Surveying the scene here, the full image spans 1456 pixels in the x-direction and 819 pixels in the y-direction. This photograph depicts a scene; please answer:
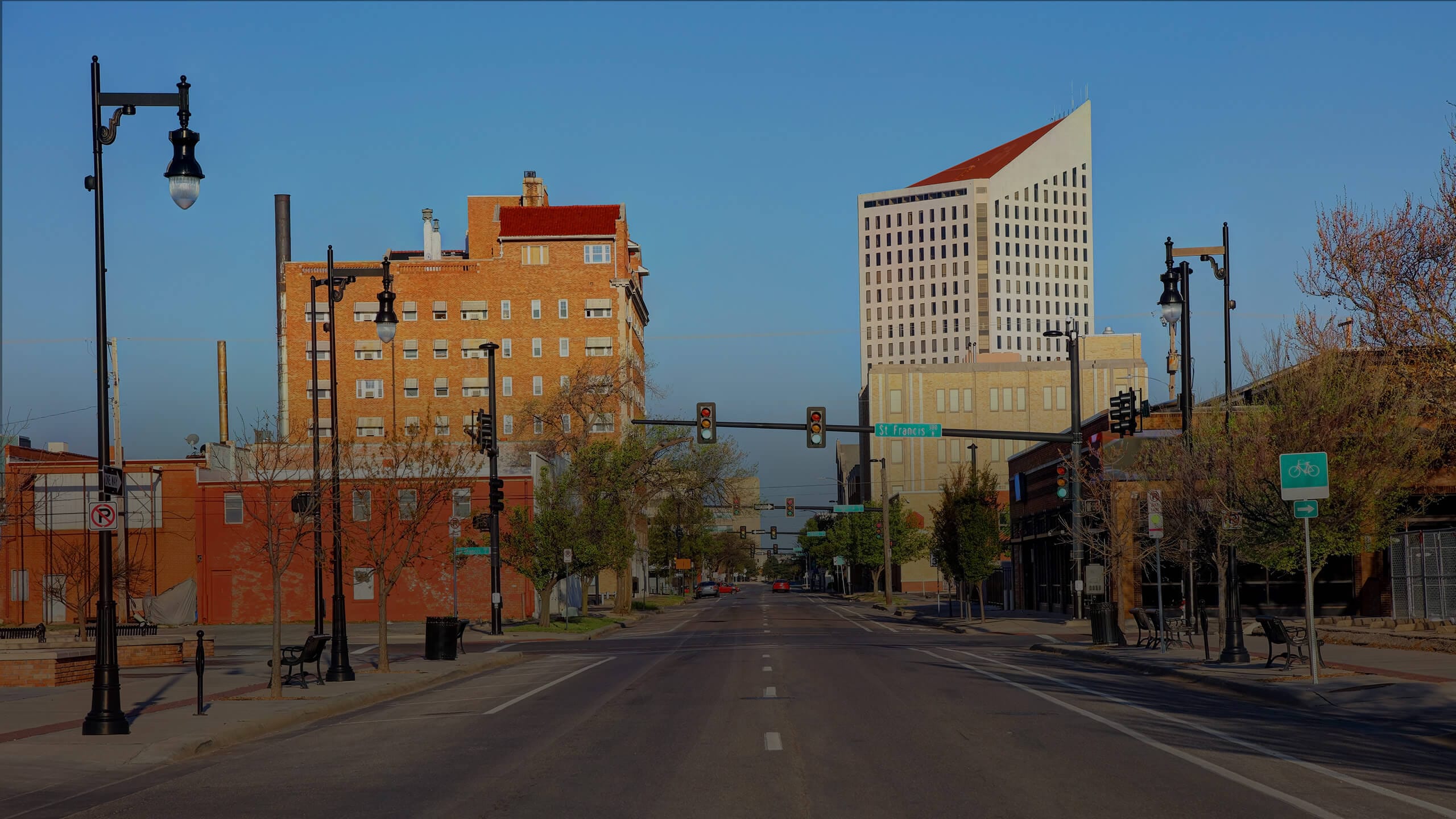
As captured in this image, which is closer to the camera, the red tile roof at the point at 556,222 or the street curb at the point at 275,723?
the street curb at the point at 275,723

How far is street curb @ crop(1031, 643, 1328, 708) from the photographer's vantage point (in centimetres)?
1986

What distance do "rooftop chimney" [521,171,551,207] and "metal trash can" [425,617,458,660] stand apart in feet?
299

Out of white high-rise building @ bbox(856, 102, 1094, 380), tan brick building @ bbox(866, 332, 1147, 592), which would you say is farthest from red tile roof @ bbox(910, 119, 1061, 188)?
tan brick building @ bbox(866, 332, 1147, 592)

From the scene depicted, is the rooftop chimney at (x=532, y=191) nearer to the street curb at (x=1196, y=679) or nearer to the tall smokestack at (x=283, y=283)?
the tall smokestack at (x=283, y=283)

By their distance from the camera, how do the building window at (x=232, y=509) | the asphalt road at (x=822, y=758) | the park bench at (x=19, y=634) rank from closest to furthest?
the asphalt road at (x=822, y=758) → the park bench at (x=19, y=634) → the building window at (x=232, y=509)

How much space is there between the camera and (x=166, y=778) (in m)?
13.9

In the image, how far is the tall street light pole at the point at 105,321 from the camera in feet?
56.0

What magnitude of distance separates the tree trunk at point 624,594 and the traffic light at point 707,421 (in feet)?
88.1

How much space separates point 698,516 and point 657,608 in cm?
1210

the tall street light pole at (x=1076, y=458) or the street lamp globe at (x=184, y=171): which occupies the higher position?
the street lamp globe at (x=184, y=171)

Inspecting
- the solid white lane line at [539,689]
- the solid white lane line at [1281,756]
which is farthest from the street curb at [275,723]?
the solid white lane line at [1281,756]

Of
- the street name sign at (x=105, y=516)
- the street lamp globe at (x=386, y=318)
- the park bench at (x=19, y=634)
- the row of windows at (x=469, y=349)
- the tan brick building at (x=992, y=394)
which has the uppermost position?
the row of windows at (x=469, y=349)

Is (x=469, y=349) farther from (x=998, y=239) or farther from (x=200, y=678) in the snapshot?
(x=998, y=239)

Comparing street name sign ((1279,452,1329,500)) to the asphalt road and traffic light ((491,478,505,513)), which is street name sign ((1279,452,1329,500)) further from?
traffic light ((491,478,505,513))
